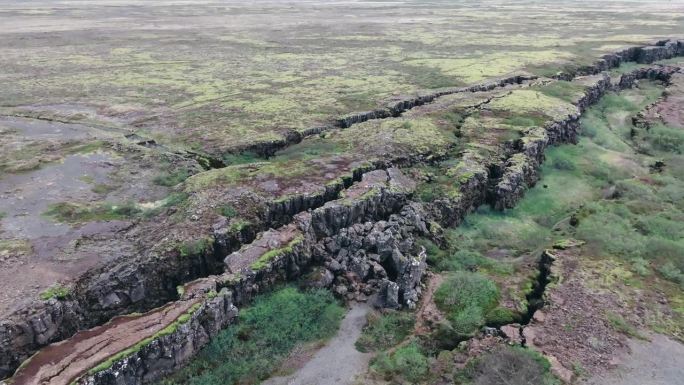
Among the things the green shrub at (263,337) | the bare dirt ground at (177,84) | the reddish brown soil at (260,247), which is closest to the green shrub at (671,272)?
the green shrub at (263,337)

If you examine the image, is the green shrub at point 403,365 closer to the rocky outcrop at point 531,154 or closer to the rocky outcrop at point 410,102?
the rocky outcrop at point 531,154

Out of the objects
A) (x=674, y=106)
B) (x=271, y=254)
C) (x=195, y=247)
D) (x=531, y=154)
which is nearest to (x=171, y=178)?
(x=195, y=247)

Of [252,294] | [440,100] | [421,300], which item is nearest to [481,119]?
[440,100]

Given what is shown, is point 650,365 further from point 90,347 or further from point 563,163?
point 563,163

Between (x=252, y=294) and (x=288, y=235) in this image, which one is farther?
(x=288, y=235)

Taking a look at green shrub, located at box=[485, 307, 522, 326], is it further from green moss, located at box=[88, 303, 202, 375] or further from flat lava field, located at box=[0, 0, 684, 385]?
green moss, located at box=[88, 303, 202, 375]

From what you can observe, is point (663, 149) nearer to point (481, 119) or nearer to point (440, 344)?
point (481, 119)
